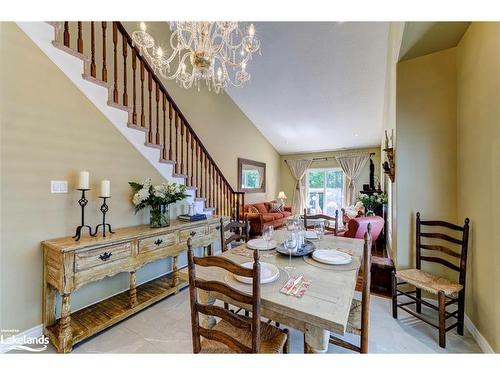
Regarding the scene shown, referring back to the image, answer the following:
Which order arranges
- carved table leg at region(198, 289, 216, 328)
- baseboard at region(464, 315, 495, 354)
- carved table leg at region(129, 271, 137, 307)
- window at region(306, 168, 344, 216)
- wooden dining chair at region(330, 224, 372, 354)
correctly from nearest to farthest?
1. wooden dining chair at region(330, 224, 372, 354)
2. carved table leg at region(198, 289, 216, 328)
3. baseboard at region(464, 315, 495, 354)
4. carved table leg at region(129, 271, 137, 307)
5. window at region(306, 168, 344, 216)

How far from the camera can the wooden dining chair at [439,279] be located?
5.80 ft

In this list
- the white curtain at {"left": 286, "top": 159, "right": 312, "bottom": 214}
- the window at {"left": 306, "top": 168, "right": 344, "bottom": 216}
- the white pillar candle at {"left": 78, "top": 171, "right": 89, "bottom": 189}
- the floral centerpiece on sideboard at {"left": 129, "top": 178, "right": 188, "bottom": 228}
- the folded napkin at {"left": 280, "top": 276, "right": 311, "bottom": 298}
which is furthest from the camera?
the white curtain at {"left": 286, "top": 159, "right": 312, "bottom": 214}

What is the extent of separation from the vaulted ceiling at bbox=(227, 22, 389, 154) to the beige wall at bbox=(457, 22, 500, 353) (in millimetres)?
1954

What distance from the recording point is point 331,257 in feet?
5.08

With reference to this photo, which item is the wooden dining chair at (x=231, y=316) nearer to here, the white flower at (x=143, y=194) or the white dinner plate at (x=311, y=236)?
the white dinner plate at (x=311, y=236)

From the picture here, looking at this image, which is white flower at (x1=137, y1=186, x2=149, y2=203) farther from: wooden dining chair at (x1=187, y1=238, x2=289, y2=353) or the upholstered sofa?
the upholstered sofa

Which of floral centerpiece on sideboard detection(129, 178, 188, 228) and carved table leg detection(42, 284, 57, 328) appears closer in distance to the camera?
carved table leg detection(42, 284, 57, 328)

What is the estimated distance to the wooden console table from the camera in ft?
5.44

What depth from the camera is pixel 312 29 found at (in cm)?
351

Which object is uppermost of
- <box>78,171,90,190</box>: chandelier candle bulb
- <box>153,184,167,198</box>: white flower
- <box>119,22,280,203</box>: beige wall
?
<box>119,22,280,203</box>: beige wall

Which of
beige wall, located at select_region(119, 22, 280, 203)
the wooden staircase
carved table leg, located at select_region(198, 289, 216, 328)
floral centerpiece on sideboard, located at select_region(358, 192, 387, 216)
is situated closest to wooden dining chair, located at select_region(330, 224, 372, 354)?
carved table leg, located at select_region(198, 289, 216, 328)

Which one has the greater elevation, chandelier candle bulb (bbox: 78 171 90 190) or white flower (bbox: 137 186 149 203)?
chandelier candle bulb (bbox: 78 171 90 190)
